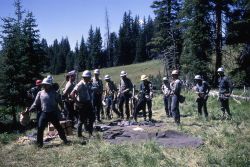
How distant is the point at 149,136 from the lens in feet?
38.9

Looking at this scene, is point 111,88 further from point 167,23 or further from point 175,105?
point 167,23

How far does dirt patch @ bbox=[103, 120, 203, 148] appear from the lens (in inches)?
424

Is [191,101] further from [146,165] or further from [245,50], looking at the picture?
[146,165]

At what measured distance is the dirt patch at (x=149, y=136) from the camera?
10.8 metres

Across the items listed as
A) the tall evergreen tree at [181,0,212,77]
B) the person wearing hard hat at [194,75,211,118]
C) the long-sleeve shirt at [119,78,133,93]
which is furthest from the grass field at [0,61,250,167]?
the tall evergreen tree at [181,0,212,77]

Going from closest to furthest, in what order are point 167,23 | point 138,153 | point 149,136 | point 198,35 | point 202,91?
point 138,153, point 149,136, point 202,91, point 198,35, point 167,23

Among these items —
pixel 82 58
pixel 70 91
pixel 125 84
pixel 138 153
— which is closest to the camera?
pixel 138 153

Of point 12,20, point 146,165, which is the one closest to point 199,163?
point 146,165

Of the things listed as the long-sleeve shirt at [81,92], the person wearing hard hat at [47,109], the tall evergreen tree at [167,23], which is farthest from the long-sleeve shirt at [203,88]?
the tall evergreen tree at [167,23]

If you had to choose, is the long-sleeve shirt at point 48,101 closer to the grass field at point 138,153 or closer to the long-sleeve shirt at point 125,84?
the grass field at point 138,153

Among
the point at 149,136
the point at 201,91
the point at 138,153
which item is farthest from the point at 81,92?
the point at 201,91

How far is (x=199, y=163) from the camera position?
8.71 m

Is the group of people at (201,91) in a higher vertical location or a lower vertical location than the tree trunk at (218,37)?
lower

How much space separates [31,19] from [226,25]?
16.0m
